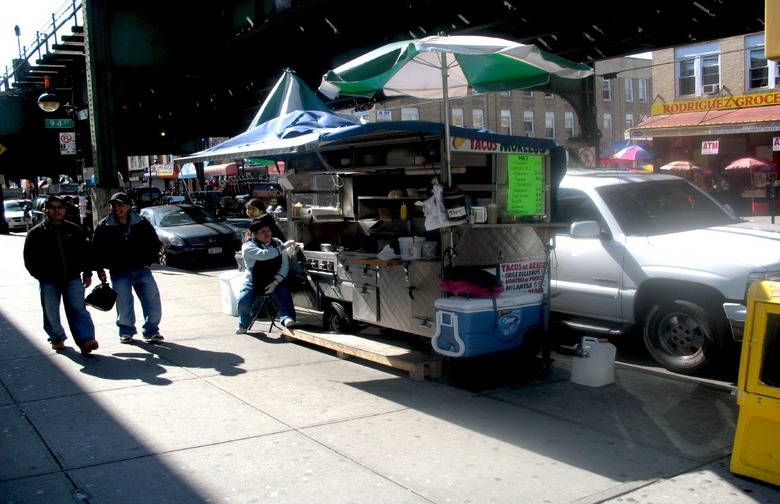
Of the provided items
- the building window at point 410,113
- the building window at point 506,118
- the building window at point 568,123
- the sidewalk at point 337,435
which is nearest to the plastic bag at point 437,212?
the sidewalk at point 337,435

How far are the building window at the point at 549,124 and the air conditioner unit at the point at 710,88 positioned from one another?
1939 cm

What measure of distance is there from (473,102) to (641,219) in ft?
130

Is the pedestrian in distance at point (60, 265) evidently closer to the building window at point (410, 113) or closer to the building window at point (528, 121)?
the building window at point (410, 113)

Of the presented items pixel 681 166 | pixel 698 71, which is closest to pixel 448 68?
pixel 681 166

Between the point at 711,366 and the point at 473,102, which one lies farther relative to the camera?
the point at 473,102

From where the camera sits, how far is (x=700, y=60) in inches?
1182

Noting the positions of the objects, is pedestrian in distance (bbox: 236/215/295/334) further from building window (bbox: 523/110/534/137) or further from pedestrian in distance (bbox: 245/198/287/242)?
building window (bbox: 523/110/534/137)

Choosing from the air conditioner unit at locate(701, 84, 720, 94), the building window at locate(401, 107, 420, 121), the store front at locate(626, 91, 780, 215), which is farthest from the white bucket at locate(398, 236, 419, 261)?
the building window at locate(401, 107, 420, 121)

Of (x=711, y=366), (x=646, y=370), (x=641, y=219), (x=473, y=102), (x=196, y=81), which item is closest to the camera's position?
(x=711, y=366)

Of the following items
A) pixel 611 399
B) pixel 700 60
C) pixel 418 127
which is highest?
pixel 700 60

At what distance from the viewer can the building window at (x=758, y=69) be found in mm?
27750

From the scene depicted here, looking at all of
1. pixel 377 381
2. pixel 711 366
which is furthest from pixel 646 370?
pixel 377 381

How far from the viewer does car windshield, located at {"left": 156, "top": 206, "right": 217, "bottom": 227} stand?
17.7 meters

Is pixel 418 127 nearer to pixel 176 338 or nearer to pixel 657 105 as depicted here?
pixel 176 338
